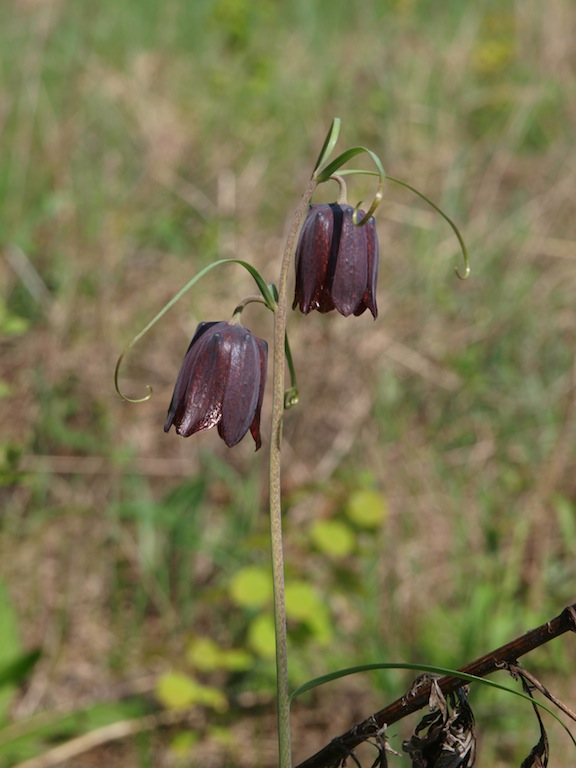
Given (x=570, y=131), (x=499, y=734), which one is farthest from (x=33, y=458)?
(x=570, y=131)

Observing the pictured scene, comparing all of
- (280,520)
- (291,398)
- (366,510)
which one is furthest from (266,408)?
(280,520)

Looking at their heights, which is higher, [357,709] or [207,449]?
[207,449]

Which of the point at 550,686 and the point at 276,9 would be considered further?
the point at 276,9

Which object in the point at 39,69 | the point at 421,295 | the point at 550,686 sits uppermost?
the point at 39,69

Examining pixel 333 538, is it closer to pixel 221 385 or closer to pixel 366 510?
pixel 366 510

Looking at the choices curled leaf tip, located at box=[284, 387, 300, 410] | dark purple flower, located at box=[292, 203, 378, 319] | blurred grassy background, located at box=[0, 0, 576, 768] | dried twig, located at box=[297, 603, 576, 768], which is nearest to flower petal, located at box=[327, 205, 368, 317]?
dark purple flower, located at box=[292, 203, 378, 319]

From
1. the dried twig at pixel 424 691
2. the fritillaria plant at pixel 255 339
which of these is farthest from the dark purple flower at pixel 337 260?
the dried twig at pixel 424 691

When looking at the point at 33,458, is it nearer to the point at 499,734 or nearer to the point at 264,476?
the point at 264,476

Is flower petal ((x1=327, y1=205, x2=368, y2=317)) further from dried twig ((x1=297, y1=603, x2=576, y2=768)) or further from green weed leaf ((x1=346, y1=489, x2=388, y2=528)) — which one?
green weed leaf ((x1=346, y1=489, x2=388, y2=528))

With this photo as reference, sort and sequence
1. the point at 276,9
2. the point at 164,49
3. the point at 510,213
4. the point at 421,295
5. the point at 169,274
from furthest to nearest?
the point at 276,9
the point at 164,49
the point at 510,213
the point at 169,274
the point at 421,295
